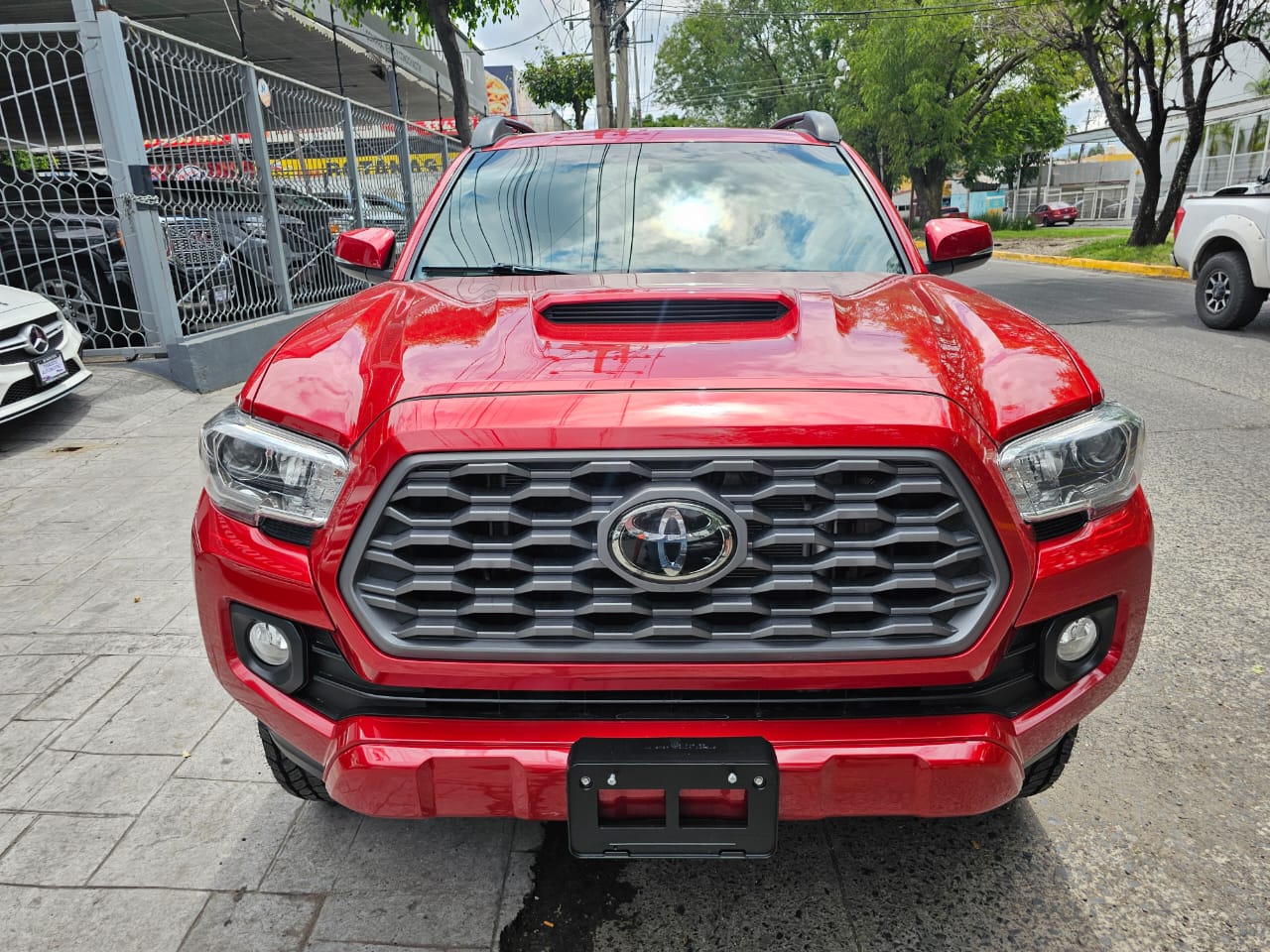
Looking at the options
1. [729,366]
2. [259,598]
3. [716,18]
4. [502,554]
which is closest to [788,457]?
[729,366]

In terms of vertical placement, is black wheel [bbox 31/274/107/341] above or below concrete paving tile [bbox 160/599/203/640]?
above

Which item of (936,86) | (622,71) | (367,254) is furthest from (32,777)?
(936,86)

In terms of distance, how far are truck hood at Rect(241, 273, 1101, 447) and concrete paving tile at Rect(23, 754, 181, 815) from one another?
1281mm

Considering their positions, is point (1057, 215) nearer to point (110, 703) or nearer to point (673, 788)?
point (110, 703)

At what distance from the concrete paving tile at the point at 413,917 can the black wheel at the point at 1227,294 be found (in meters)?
Result: 9.37

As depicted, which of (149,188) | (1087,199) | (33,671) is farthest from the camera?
(1087,199)

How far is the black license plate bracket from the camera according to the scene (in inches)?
60.1

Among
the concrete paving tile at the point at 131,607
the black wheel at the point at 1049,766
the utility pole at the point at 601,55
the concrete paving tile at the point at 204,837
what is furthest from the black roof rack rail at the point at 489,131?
the utility pole at the point at 601,55

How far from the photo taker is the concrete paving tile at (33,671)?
2.97 m

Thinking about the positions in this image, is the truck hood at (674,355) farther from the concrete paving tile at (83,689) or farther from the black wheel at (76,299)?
the black wheel at (76,299)

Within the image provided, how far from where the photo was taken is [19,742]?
266cm

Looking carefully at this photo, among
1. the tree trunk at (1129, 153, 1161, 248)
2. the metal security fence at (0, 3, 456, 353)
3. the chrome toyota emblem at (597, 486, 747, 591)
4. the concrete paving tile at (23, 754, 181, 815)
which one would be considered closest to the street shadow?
the chrome toyota emblem at (597, 486, 747, 591)

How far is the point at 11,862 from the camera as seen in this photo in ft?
7.08

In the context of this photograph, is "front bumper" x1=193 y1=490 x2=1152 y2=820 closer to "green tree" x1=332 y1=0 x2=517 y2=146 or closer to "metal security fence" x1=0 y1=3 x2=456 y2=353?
"metal security fence" x1=0 y1=3 x2=456 y2=353
